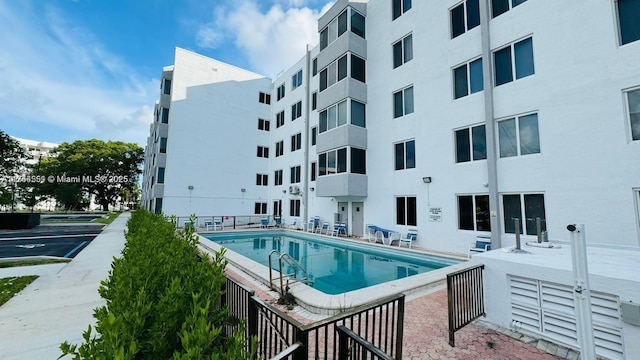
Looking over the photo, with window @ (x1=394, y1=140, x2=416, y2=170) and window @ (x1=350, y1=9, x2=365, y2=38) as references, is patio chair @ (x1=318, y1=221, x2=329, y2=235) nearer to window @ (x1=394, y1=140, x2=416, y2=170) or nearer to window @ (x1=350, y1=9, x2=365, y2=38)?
window @ (x1=394, y1=140, x2=416, y2=170)

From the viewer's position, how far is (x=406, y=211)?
12.7 meters

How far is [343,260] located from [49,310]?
27.5 ft

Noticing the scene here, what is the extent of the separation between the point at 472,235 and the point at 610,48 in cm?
685

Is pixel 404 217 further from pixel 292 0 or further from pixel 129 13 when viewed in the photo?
pixel 129 13

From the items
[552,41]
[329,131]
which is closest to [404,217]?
[329,131]

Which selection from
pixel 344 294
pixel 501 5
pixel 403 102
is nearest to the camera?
pixel 344 294

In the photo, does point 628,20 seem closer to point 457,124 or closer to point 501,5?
point 501,5

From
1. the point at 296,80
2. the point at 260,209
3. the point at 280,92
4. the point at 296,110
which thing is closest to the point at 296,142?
the point at 296,110

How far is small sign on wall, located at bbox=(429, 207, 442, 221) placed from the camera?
11.2 metres

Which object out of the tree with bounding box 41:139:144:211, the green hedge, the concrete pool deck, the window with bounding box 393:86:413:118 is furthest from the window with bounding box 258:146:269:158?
the tree with bounding box 41:139:144:211

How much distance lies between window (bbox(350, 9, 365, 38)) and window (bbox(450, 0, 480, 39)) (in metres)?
5.36

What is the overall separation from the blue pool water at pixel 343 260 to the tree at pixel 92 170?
39.8 m

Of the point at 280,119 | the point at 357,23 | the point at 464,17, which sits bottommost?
the point at 280,119

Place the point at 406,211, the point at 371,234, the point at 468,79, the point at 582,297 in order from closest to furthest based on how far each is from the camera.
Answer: the point at 582,297 → the point at 468,79 → the point at 406,211 → the point at 371,234
